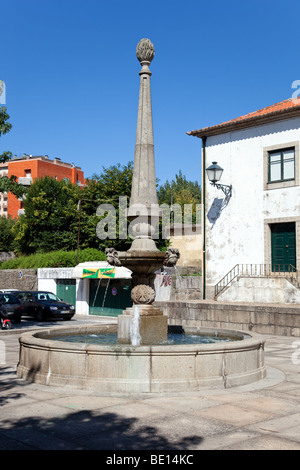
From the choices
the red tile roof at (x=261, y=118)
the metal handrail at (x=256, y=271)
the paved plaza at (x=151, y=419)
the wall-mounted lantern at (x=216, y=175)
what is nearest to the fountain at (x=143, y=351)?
the paved plaza at (x=151, y=419)

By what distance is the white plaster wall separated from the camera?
22188 millimetres

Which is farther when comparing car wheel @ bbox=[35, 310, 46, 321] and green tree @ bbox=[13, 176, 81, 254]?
green tree @ bbox=[13, 176, 81, 254]

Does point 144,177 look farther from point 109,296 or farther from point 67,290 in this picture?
point 67,290

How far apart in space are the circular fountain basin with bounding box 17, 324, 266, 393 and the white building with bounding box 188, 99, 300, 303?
12.5 meters

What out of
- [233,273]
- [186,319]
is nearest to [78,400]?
[186,319]

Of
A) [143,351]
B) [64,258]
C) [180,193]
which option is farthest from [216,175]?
[180,193]

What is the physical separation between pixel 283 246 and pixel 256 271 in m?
1.69

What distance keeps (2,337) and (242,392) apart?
11.1 metres

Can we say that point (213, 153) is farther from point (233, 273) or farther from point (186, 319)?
point (186, 319)

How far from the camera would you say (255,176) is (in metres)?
23.1

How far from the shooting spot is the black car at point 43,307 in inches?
936

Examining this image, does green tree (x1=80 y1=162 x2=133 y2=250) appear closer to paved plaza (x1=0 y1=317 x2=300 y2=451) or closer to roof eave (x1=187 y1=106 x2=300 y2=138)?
roof eave (x1=187 y1=106 x2=300 y2=138)

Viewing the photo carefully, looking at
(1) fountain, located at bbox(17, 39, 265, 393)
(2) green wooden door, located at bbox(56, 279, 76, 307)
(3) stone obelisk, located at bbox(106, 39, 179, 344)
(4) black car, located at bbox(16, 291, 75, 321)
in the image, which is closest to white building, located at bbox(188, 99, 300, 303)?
(4) black car, located at bbox(16, 291, 75, 321)

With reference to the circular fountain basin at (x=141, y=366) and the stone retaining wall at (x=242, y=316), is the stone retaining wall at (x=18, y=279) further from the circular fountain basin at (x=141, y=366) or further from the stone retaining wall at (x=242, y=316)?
the circular fountain basin at (x=141, y=366)
